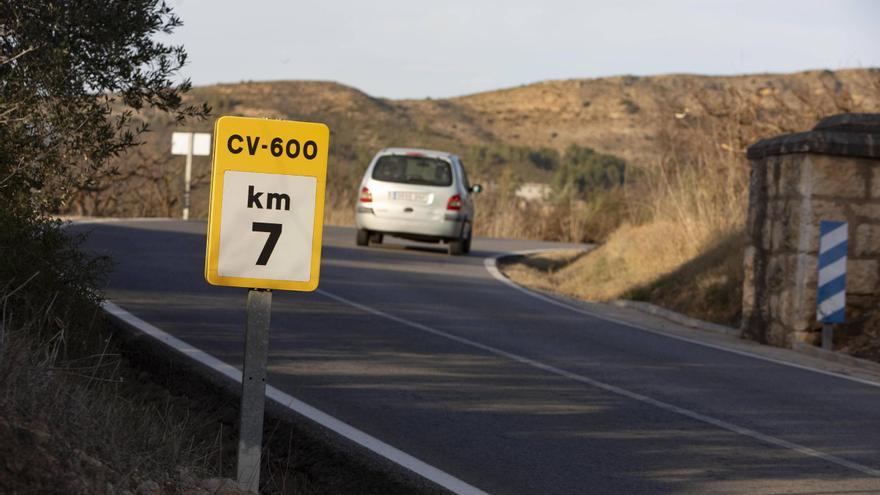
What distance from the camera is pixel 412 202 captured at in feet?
76.1

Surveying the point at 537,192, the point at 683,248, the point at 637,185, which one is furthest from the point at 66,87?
the point at 537,192

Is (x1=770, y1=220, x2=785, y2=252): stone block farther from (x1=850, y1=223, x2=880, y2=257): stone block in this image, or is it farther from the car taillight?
the car taillight

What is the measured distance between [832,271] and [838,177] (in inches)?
37.3

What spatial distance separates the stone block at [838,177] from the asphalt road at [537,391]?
2.26 meters

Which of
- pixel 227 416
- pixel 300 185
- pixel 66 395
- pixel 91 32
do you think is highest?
pixel 91 32

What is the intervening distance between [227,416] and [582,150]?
68.4 m

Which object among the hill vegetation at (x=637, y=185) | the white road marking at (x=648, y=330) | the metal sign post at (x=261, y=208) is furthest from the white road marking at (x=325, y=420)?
the white road marking at (x=648, y=330)

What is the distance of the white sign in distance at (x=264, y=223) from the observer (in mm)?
5719

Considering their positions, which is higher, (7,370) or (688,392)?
(7,370)

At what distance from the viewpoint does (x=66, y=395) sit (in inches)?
207

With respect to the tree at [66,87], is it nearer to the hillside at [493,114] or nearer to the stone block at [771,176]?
the stone block at [771,176]

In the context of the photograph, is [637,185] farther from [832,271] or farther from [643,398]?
[643,398]

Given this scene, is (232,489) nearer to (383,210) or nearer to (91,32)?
(91,32)

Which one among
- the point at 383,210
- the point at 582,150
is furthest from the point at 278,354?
the point at 582,150
